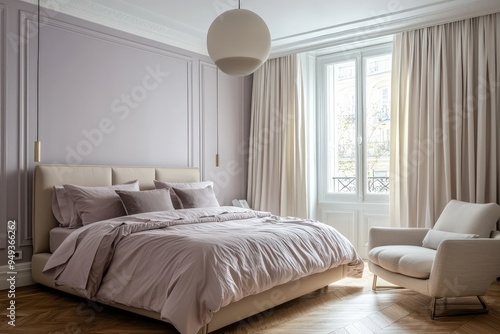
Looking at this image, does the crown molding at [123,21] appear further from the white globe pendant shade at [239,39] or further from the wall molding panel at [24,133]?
the white globe pendant shade at [239,39]

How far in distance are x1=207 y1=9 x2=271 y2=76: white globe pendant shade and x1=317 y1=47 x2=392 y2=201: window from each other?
2989 millimetres

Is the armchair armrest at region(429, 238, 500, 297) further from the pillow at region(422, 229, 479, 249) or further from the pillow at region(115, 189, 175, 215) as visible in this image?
the pillow at region(115, 189, 175, 215)

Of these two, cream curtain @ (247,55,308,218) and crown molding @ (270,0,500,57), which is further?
cream curtain @ (247,55,308,218)

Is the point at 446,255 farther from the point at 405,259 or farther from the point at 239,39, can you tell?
the point at 239,39

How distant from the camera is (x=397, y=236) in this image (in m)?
4.14

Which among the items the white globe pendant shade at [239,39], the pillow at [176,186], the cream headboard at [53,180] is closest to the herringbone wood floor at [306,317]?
the cream headboard at [53,180]

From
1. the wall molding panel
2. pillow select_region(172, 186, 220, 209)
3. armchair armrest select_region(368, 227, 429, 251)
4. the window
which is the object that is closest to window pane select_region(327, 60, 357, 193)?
the window

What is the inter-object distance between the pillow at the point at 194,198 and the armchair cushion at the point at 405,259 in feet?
5.72

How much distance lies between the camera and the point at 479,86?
4.50 metres

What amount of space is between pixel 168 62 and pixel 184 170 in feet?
4.30

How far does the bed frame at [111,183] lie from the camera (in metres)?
3.02

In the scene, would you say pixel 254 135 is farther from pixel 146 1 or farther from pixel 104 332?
pixel 104 332

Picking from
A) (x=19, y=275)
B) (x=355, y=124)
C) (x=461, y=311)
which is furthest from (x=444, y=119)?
(x=19, y=275)

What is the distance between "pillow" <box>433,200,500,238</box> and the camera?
3.69 meters
